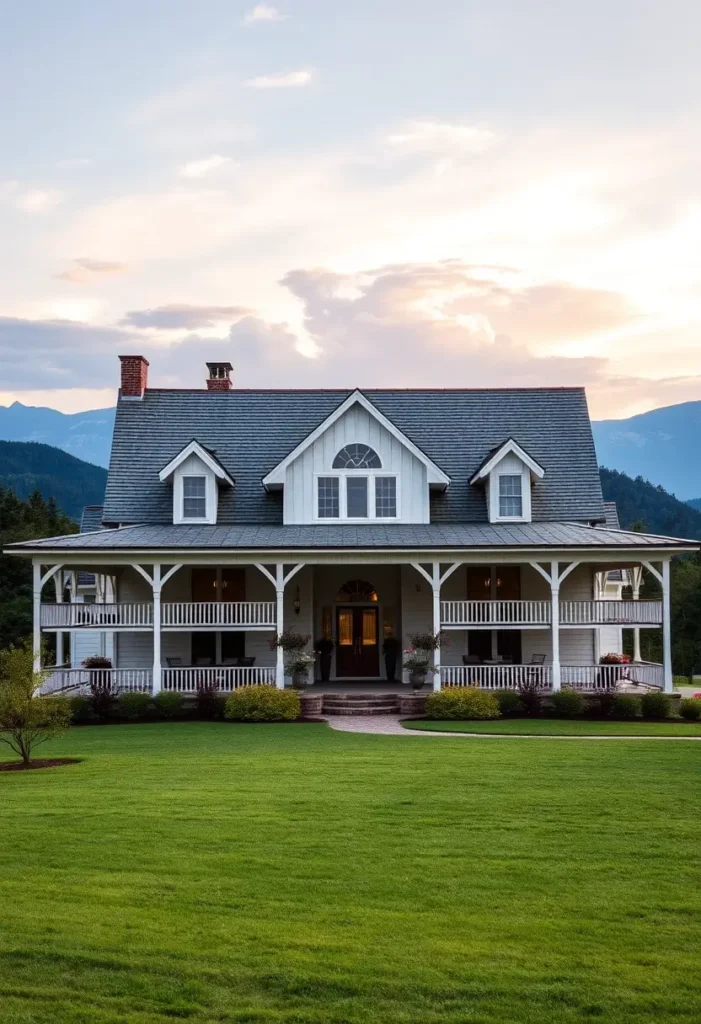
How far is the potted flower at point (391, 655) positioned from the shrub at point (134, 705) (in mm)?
7808

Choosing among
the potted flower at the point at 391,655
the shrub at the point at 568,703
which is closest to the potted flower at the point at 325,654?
the potted flower at the point at 391,655

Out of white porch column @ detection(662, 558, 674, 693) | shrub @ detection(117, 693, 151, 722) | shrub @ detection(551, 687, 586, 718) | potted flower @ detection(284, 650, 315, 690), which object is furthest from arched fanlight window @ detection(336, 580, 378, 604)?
white porch column @ detection(662, 558, 674, 693)

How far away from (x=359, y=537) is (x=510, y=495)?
5.57 metres

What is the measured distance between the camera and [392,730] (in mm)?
21297

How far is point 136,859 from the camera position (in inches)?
372

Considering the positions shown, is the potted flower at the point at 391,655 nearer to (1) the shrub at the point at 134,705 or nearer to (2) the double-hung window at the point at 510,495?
(2) the double-hung window at the point at 510,495

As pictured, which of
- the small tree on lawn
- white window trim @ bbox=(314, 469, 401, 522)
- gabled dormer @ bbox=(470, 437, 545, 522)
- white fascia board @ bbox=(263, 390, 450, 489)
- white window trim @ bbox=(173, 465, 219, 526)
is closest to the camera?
the small tree on lawn

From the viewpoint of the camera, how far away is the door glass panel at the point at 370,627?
29516 millimetres

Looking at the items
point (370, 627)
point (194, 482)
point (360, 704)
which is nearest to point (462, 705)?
point (360, 704)

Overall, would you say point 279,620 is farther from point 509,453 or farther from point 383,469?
point 509,453

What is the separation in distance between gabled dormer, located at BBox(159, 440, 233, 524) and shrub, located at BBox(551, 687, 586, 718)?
1140 cm

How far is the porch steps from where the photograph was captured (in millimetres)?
24672

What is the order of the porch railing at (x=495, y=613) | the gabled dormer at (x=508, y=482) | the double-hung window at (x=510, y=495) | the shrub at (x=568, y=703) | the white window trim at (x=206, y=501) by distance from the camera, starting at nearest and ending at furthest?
1. the shrub at (x=568, y=703)
2. the porch railing at (x=495, y=613)
3. the gabled dormer at (x=508, y=482)
4. the white window trim at (x=206, y=501)
5. the double-hung window at (x=510, y=495)

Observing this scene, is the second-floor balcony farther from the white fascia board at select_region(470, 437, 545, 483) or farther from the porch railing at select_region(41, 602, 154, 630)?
the porch railing at select_region(41, 602, 154, 630)
